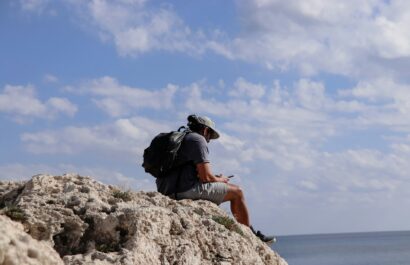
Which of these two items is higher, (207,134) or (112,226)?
(207,134)

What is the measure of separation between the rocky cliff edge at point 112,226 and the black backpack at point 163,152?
1.34m

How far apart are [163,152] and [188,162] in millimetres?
394

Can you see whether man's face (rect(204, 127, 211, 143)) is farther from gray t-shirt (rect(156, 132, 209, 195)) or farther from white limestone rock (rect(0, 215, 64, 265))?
white limestone rock (rect(0, 215, 64, 265))

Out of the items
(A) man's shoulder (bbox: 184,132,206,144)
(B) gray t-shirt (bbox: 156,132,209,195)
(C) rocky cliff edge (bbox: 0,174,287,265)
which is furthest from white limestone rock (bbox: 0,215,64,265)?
(A) man's shoulder (bbox: 184,132,206,144)

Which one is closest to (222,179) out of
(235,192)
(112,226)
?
(235,192)

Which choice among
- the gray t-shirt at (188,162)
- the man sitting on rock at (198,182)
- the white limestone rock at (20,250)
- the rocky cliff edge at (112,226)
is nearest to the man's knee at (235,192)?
the man sitting on rock at (198,182)

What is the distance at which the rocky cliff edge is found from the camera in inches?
281

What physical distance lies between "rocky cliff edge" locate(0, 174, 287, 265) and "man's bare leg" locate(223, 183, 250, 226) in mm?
1270

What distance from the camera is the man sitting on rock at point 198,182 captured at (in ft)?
34.0

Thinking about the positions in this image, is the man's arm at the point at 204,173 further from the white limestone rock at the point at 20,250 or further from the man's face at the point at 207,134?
the white limestone rock at the point at 20,250

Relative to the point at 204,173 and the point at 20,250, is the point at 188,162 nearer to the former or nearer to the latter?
the point at 204,173

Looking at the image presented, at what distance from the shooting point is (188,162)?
34.7 ft

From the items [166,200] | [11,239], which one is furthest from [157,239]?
[11,239]

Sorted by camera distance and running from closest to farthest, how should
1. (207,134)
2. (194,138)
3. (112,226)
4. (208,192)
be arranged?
1. (112,226)
2. (208,192)
3. (194,138)
4. (207,134)
